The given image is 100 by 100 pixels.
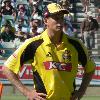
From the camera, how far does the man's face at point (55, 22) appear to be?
17.5ft

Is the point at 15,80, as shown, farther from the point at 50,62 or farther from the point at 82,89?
the point at 82,89

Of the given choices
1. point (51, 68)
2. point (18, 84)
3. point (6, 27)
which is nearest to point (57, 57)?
point (51, 68)

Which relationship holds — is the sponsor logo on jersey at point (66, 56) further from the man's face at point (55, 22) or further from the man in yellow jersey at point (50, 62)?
the man's face at point (55, 22)

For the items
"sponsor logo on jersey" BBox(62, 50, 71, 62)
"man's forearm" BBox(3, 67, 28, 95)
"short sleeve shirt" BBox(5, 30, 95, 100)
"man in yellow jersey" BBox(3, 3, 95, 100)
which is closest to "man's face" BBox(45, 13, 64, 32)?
"man in yellow jersey" BBox(3, 3, 95, 100)

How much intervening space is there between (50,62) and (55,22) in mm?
441

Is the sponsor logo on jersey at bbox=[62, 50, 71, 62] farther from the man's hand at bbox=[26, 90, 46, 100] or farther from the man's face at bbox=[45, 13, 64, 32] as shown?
the man's hand at bbox=[26, 90, 46, 100]

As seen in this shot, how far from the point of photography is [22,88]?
17.7 feet

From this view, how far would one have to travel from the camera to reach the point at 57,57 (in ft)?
18.1

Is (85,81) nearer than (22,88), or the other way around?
(22,88)

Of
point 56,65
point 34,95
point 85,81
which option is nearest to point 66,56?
point 56,65

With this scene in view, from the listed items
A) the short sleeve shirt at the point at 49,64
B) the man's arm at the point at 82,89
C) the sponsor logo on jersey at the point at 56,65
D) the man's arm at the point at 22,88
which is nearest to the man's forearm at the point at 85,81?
the man's arm at the point at 82,89

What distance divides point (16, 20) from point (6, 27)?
275 centimetres

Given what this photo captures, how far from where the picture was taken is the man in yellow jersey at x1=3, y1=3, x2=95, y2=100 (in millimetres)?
5424

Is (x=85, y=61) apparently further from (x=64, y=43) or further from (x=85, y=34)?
(x=85, y=34)
